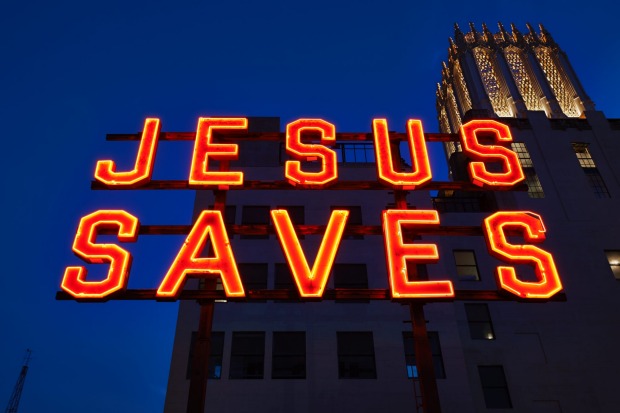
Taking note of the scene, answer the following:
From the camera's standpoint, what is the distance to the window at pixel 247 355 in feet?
78.8

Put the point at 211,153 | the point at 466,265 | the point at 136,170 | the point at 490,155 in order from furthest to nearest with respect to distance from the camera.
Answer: the point at 466,265, the point at 490,155, the point at 211,153, the point at 136,170

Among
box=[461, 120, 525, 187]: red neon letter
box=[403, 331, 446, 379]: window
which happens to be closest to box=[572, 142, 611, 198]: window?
box=[403, 331, 446, 379]: window

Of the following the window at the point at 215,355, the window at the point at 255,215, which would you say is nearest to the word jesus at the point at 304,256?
the window at the point at 215,355

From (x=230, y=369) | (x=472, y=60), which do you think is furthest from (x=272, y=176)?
(x=472, y=60)

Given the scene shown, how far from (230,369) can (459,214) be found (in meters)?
17.4

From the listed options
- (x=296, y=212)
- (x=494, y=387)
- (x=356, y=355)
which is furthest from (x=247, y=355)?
(x=494, y=387)

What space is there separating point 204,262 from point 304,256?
9.39 feet

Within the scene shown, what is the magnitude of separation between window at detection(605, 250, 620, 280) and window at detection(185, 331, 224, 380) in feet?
81.3

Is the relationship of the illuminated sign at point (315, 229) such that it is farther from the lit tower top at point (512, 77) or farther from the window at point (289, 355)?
the lit tower top at point (512, 77)

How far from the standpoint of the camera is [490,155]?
16.3 metres

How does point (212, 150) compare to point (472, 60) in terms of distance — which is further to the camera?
point (472, 60)

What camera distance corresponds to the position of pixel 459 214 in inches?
1167

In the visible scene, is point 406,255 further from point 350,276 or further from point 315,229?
point 350,276

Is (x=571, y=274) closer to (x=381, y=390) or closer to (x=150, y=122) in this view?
(x=381, y=390)
